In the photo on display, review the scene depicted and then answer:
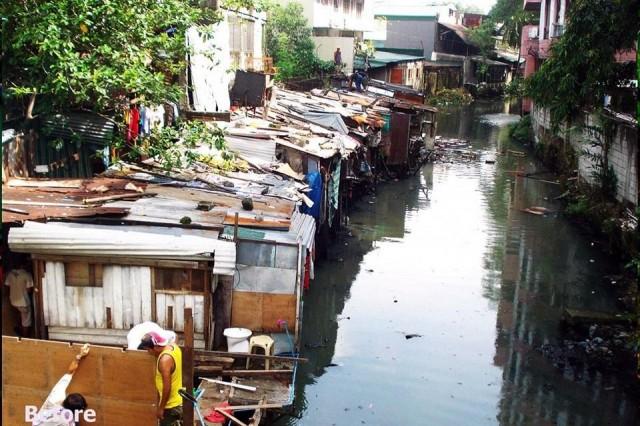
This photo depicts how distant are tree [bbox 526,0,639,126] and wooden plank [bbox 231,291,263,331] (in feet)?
34.9

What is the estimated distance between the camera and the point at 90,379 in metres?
6.25

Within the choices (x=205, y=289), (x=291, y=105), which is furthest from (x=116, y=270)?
(x=291, y=105)

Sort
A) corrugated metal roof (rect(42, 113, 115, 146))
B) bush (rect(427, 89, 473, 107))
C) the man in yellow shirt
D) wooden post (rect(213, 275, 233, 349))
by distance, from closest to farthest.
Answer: the man in yellow shirt
wooden post (rect(213, 275, 233, 349))
corrugated metal roof (rect(42, 113, 115, 146))
bush (rect(427, 89, 473, 107))

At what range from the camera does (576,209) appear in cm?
2047

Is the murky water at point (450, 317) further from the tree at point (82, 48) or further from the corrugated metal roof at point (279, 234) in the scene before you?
the tree at point (82, 48)

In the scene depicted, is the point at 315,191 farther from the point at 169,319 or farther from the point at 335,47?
the point at 335,47

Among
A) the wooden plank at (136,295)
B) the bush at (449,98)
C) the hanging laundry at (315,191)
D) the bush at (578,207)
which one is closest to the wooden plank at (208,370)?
the wooden plank at (136,295)

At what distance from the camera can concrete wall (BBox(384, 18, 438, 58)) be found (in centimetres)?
5819

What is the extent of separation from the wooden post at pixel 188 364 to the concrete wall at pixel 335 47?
31.0m

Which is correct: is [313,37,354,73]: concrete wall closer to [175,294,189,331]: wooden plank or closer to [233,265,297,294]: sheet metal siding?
[233,265,297,294]: sheet metal siding

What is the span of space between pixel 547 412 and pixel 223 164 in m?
7.23

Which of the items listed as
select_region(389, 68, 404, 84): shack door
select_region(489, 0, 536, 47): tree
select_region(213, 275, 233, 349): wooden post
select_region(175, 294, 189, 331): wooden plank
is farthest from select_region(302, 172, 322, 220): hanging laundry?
select_region(489, 0, 536, 47): tree

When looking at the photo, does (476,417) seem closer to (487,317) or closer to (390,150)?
(487,317)

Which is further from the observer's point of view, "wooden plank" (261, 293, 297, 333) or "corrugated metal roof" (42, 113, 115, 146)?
"corrugated metal roof" (42, 113, 115, 146)
